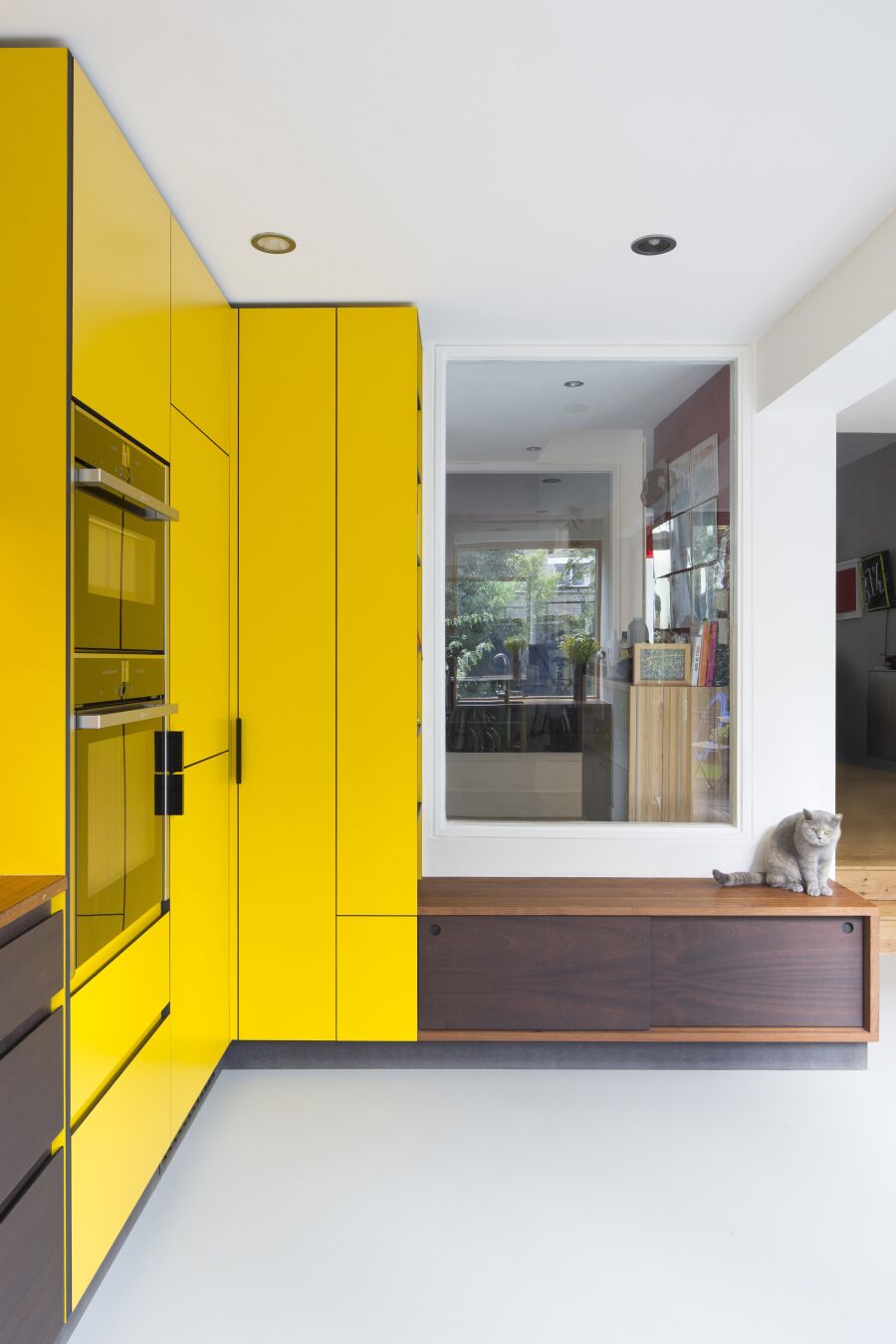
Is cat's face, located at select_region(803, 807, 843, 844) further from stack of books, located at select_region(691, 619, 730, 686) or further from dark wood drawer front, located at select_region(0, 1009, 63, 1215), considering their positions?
dark wood drawer front, located at select_region(0, 1009, 63, 1215)

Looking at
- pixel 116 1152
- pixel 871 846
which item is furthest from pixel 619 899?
pixel 871 846

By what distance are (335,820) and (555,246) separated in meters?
1.95

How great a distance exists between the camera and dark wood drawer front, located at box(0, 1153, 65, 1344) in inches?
61.9

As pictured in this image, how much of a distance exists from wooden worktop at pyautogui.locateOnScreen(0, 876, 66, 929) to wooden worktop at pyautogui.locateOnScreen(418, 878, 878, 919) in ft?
5.20

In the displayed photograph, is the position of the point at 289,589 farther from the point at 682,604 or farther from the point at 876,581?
the point at 876,581

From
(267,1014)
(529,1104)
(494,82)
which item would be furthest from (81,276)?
(529,1104)

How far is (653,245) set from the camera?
2.69 meters

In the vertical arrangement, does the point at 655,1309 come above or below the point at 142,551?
below

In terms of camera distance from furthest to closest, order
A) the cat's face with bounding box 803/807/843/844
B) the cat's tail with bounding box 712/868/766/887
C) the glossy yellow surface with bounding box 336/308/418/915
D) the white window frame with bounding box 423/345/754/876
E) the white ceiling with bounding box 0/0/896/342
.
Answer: the white window frame with bounding box 423/345/754/876 < the cat's tail with bounding box 712/868/766/887 < the cat's face with bounding box 803/807/843/844 < the glossy yellow surface with bounding box 336/308/418/915 < the white ceiling with bounding box 0/0/896/342

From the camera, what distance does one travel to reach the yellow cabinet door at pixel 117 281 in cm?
185

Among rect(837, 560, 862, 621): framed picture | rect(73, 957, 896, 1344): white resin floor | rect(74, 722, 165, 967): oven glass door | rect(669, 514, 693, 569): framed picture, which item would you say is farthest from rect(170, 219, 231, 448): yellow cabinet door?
rect(837, 560, 862, 621): framed picture

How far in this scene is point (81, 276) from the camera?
72.6 inches

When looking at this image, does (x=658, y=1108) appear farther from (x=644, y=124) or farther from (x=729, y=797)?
(x=644, y=124)

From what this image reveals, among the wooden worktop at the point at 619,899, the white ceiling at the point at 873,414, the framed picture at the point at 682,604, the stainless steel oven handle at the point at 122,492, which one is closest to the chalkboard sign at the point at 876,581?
the white ceiling at the point at 873,414
